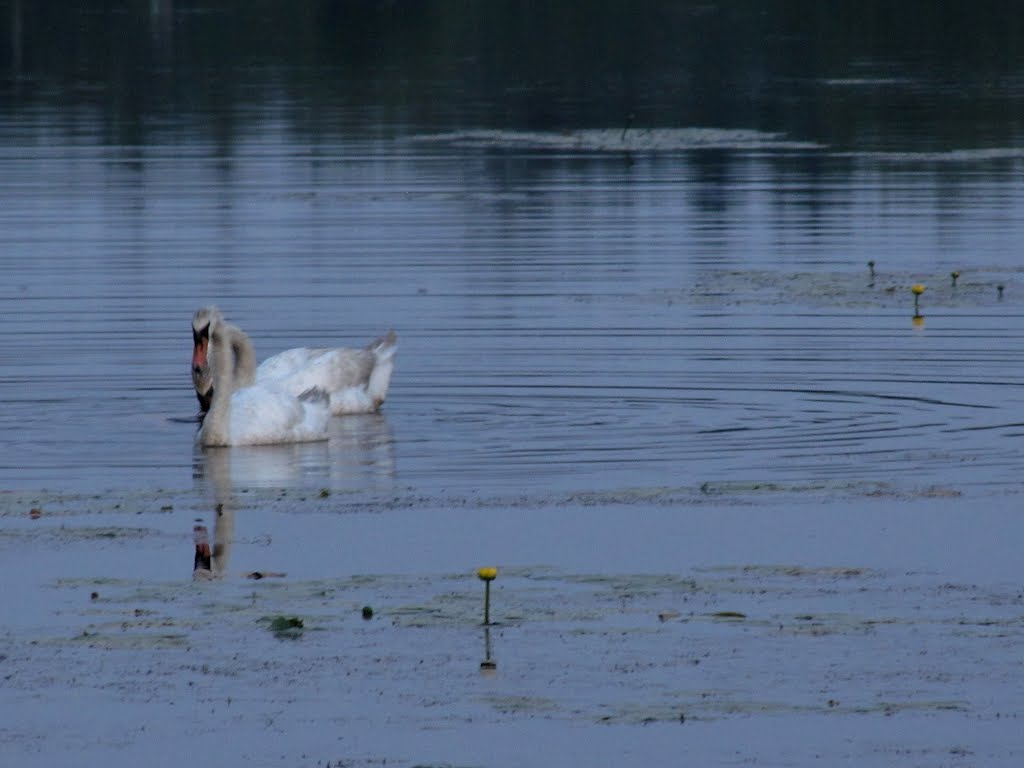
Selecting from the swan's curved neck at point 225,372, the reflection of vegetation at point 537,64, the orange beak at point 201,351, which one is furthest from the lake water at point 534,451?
the reflection of vegetation at point 537,64

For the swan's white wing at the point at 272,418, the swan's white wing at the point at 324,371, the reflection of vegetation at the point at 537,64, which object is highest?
the reflection of vegetation at the point at 537,64

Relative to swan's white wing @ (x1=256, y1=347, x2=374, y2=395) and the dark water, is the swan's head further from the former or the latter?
swan's white wing @ (x1=256, y1=347, x2=374, y2=395)

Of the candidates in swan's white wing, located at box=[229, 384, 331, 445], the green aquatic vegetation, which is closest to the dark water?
swan's white wing, located at box=[229, 384, 331, 445]

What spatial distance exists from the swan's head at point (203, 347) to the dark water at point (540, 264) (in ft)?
1.08

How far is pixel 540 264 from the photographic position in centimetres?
2780

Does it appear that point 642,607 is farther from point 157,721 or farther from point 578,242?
point 578,242

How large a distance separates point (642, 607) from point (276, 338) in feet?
38.9

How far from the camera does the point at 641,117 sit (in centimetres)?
4691

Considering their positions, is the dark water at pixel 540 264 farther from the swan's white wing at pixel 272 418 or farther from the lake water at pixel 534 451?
the swan's white wing at pixel 272 418

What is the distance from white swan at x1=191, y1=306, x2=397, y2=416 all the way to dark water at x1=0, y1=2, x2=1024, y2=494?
0.91 feet

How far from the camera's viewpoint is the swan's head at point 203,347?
1844 cm

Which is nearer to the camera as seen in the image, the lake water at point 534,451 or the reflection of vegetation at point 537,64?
the lake water at point 534,451

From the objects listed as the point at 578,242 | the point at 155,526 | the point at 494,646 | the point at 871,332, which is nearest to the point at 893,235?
the point at 578,242

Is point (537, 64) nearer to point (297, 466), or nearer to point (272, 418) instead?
point (272, 418)
